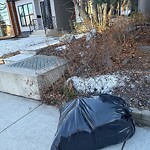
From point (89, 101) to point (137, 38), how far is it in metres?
3.71

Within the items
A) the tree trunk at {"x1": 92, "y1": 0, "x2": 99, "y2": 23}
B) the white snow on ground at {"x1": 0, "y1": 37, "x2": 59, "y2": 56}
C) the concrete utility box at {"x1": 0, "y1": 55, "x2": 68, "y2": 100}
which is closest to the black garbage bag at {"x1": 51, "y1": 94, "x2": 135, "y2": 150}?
the concrete utility box at {"x1": 0, "y1": 55, "x2": 68, "y2": 100}

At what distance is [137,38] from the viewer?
5.82 m

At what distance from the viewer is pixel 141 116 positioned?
2.79m

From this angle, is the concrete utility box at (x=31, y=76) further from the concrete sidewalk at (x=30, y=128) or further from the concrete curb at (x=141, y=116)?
the concrete curb at (x=141, y=116)

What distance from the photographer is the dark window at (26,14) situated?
16.5m

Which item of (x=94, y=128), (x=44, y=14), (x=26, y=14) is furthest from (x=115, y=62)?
(x=26, y=14)

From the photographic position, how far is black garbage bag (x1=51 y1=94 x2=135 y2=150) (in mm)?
2373

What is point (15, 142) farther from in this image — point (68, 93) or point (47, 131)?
point (68, 93)

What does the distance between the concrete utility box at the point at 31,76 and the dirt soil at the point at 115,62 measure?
0.18 meters

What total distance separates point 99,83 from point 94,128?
4.53 feet

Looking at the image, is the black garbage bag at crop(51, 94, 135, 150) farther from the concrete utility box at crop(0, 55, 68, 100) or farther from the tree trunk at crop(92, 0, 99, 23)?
the tree trunk at crop(92, 0, 99, 23)

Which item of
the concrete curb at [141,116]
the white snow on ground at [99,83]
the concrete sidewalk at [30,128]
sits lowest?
the concrete sidewalk at [30,128]

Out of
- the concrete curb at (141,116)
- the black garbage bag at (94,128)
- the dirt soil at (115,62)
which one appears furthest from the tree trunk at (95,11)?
the black garbage bag at (94,128)

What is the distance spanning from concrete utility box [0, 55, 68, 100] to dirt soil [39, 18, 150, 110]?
18cm
